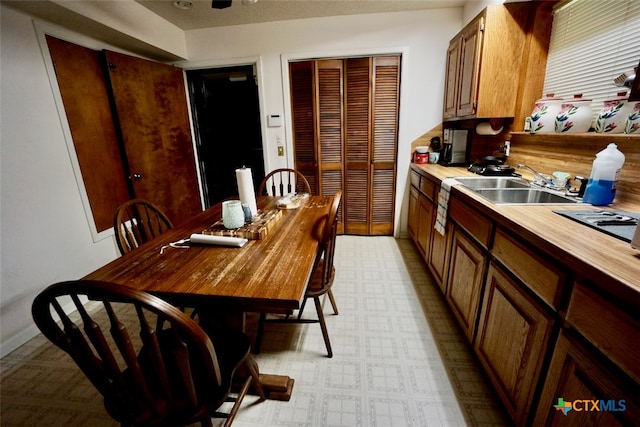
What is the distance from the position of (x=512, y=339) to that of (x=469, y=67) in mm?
2076

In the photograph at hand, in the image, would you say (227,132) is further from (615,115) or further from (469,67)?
(615,115)

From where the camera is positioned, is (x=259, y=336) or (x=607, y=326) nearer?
(x=607, y=326)

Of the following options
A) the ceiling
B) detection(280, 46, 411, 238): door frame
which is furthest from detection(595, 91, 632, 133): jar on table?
the ceiling

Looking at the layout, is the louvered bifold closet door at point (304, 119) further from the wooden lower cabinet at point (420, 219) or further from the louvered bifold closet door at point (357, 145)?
the wooden lower cabinet at point (420, 219)

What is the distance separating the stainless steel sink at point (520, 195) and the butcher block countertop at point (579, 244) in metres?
0.23

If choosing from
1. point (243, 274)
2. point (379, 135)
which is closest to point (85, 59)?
point (243, 274)

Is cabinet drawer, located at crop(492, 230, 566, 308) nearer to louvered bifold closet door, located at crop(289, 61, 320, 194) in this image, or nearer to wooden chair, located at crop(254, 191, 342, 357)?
wooden chair, located at crop(254, 191, 342, 357)

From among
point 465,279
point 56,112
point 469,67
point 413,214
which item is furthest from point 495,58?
point 56,112

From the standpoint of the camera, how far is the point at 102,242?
230cm

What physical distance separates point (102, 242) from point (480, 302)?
2860 mm

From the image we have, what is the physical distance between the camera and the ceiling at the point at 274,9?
7.98 feet

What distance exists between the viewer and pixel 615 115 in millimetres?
1349

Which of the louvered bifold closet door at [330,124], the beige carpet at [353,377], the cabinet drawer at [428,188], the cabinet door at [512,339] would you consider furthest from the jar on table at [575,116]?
the louvered bifold closet door at [330,124]

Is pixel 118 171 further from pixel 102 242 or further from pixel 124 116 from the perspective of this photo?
pixel 102 242
